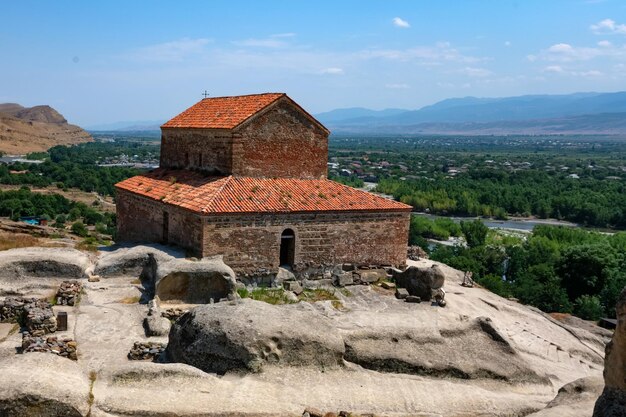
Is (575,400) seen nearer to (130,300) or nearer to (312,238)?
(312,238)

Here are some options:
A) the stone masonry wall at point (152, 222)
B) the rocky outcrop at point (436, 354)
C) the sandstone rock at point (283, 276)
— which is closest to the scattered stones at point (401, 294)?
the sandstone rock at point (283, 276)

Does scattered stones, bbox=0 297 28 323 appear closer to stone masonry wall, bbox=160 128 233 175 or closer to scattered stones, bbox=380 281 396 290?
stone masonry wall, bbox=160 128 233 175

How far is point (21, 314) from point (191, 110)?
13.2m

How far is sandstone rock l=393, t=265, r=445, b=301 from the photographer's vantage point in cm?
Result: 2047

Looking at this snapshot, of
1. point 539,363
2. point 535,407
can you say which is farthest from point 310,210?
point 535,407

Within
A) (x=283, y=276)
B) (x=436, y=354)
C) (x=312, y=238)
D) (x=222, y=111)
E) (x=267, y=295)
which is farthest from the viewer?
(x=222, y=111)

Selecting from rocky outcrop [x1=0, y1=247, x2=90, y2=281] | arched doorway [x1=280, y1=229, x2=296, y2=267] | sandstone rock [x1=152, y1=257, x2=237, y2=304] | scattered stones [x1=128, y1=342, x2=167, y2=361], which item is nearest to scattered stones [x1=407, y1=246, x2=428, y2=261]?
arched doorway [x1=280, y1=229, x2=296, y2=267]

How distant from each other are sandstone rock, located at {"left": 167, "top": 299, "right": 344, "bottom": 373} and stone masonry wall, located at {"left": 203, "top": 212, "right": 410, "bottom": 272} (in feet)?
20.4

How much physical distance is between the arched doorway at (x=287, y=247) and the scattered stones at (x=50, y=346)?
28.9 feet

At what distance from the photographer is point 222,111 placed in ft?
79.6

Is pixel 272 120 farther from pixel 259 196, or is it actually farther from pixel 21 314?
pixel 21 314

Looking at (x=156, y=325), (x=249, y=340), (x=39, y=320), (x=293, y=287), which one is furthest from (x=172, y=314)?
(x=293, y=287)

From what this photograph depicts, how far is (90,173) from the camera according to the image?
8838 centimetres

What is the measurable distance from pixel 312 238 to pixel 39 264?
852 cm
